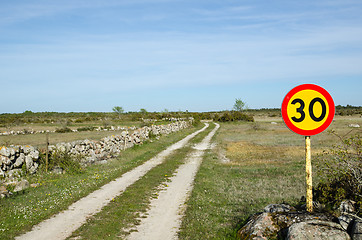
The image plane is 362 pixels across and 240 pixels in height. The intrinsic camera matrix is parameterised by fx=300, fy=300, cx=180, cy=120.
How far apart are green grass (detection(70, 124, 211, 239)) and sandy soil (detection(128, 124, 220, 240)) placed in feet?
0.83

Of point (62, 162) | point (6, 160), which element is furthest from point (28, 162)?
point (62, 162)

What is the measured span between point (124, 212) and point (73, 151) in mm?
9487

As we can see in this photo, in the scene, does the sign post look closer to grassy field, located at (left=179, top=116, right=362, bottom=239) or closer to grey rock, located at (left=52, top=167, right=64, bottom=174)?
grassy field, located at (left=179, top=116, right=362, bottom=239)

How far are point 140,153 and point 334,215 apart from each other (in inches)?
674

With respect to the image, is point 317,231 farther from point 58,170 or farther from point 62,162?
point 62,162

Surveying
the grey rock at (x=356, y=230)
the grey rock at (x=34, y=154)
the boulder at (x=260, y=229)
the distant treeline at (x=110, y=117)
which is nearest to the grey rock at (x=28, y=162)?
the grey rock at (x=34, y=154)

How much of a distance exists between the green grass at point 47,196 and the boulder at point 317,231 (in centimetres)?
589

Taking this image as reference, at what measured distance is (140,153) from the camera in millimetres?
21609

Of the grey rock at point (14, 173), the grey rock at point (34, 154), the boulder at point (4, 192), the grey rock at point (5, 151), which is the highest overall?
the grey rock at point (5, 151)

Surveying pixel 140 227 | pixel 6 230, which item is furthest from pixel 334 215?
pixel 6 230

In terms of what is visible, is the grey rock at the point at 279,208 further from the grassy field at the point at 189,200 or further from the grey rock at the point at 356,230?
the grey rock at the point at 356,230

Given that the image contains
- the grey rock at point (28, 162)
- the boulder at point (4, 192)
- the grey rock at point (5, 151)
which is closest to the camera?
the boulder at point (4, 192)

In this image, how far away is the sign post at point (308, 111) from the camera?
502 cm

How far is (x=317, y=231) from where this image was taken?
15.9ft
